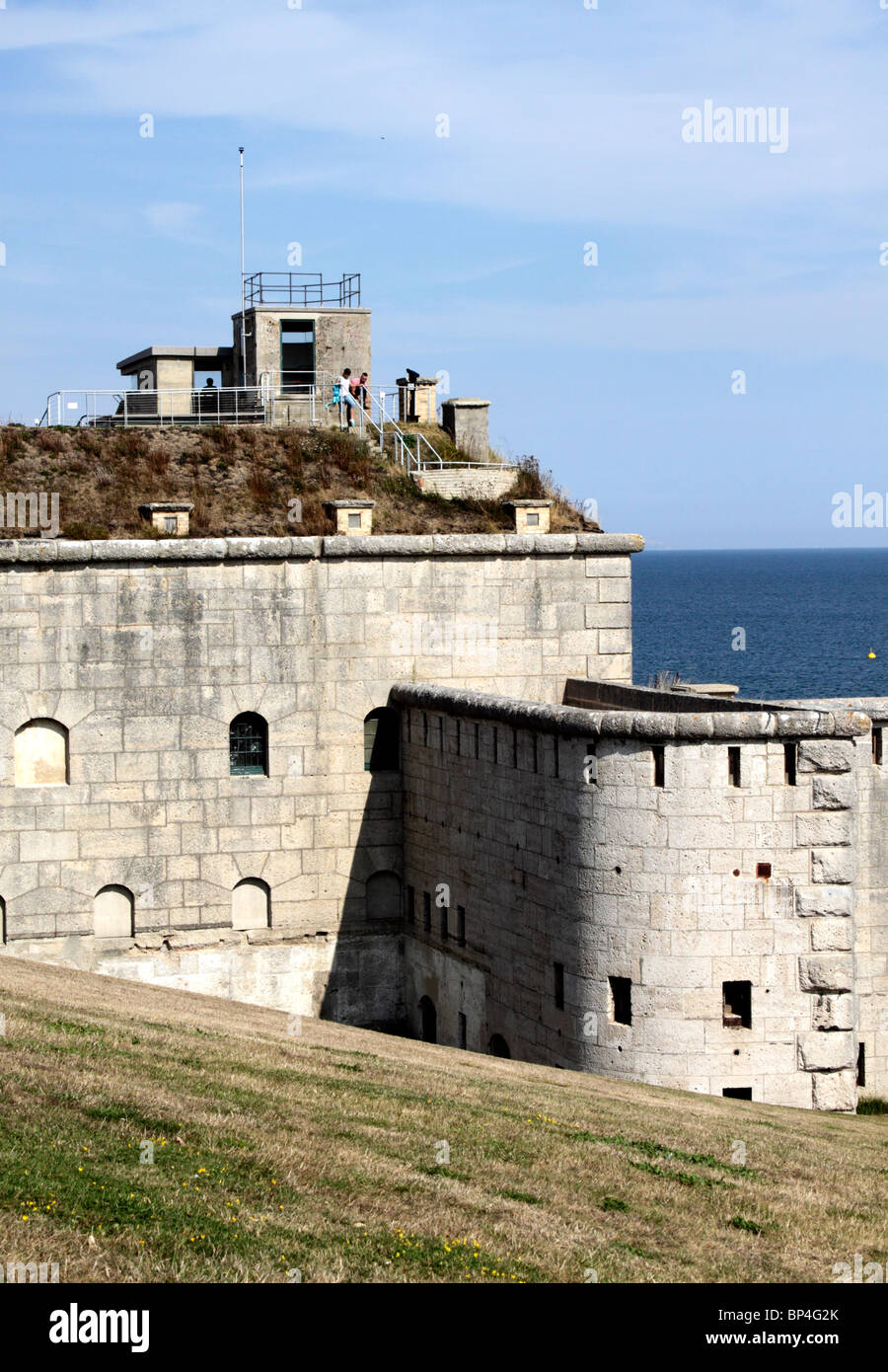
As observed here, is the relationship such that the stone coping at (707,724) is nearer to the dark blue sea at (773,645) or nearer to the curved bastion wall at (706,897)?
the curved bastion wall at (706,897)

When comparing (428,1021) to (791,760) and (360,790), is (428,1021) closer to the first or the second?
(360,790)

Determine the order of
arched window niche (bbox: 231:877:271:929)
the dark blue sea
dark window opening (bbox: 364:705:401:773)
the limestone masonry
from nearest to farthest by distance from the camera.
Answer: the limestone masonry < arched window niche (bbox: 231:877:271:929) < dark window opening (bbox: 364:705:401:773) < the dark blue sea

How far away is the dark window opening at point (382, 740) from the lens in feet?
101

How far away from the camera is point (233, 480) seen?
34.0 meters

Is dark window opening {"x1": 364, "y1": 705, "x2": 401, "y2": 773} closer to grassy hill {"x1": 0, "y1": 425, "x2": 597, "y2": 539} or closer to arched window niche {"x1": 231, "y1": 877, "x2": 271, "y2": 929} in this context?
arched window niche {"x1": 231, "y1": 877, "x2": 271, "y2": 929}

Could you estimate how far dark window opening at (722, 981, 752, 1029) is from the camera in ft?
74.2

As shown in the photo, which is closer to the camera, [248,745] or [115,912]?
[115,912]

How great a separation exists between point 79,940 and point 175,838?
2.34m

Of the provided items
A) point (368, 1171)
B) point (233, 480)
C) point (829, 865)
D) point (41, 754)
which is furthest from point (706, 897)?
point (233, 480)

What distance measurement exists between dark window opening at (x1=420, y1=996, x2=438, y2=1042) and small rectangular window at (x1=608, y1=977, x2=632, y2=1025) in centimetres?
706

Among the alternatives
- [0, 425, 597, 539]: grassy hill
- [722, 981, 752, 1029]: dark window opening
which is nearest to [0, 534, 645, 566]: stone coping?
[0, 425, 597, 539]: grassy hill

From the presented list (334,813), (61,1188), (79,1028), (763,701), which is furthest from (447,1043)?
(61,1188)

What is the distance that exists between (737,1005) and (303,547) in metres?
11.7
